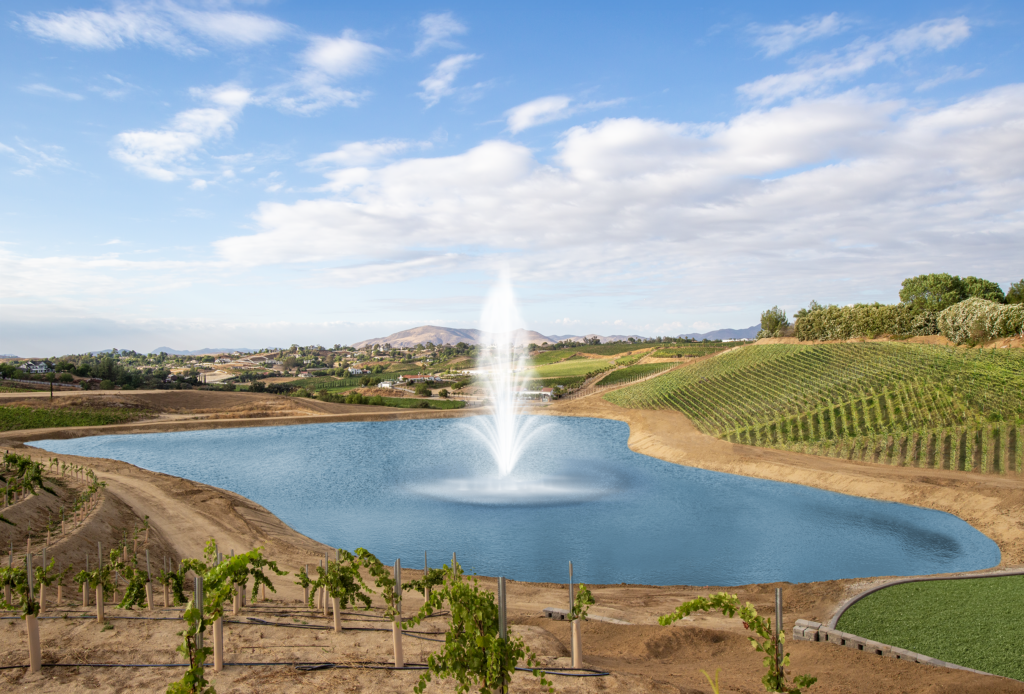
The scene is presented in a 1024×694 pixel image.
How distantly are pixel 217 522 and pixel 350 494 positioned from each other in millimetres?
7566

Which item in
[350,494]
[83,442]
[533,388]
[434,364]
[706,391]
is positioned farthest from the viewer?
[434,364]

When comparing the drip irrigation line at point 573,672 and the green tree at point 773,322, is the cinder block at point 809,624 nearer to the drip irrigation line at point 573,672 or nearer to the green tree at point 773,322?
the drip irrigation line at point 573,672

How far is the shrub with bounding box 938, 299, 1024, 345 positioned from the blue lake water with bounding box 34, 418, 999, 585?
160ft

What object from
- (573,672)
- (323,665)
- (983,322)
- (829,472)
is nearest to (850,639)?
(573,672)

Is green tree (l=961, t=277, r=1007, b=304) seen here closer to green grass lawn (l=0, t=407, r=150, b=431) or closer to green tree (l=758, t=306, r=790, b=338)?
green tree (l=758, t=306, r=790, b=338)

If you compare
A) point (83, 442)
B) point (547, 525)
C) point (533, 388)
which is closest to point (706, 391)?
point (533, 388)

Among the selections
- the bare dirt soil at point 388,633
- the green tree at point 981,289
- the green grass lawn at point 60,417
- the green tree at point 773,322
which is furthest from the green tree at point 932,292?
the green grass lawn at point 60,417

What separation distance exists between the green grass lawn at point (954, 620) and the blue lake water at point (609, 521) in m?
4.20

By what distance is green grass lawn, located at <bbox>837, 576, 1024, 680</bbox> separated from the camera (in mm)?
11086

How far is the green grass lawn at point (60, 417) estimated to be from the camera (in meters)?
56.2

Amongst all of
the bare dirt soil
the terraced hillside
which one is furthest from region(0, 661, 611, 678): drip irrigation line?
the terraced hillside

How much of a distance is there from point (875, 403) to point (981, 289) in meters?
73.3

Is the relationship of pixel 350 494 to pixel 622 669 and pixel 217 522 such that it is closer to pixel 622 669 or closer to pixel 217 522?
pixel 217 522

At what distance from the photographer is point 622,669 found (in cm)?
1098
